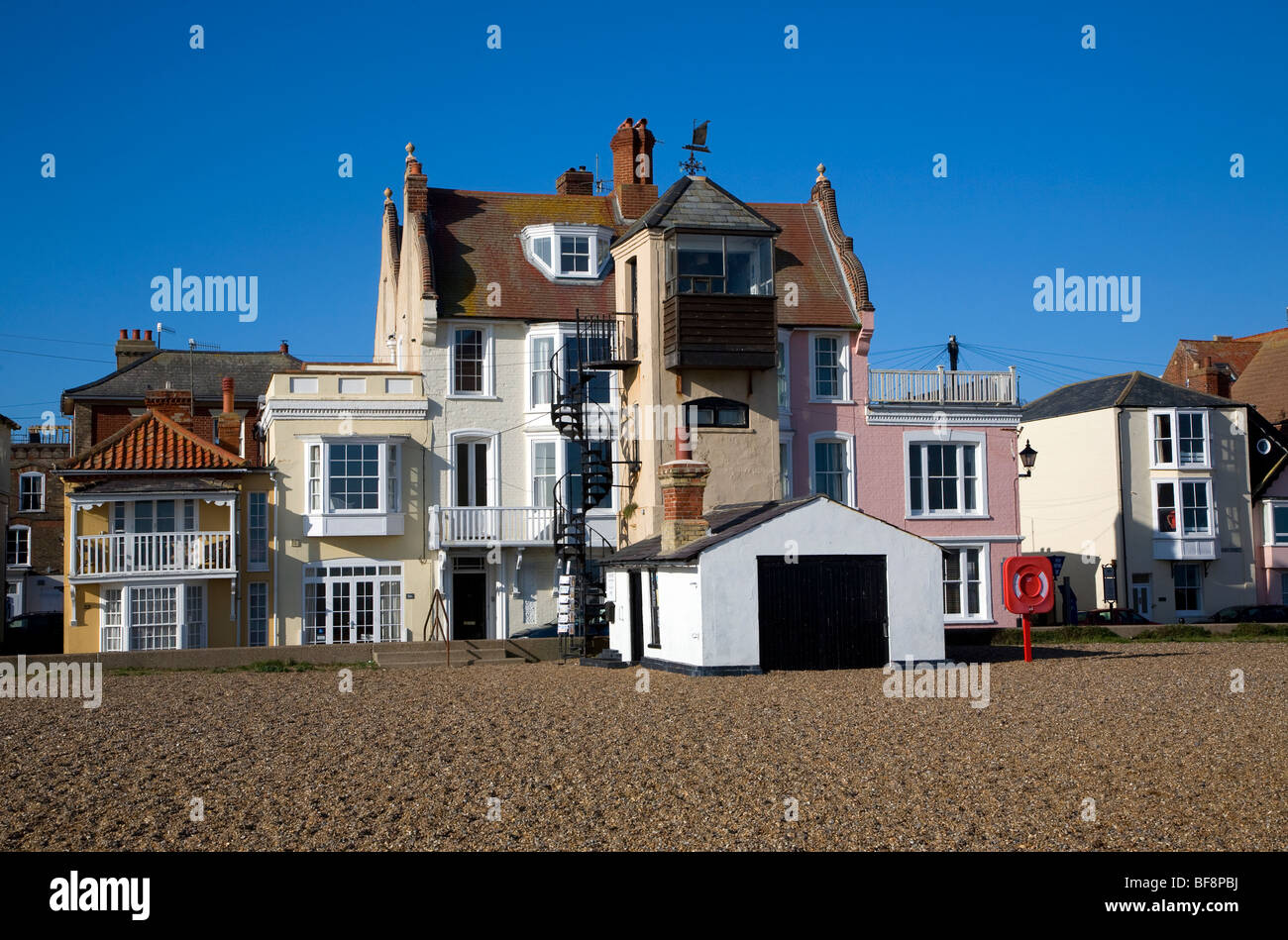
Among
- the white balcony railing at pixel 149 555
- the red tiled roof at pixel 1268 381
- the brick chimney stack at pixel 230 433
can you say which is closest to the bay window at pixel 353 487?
the white balcony railing at pixel 149 555

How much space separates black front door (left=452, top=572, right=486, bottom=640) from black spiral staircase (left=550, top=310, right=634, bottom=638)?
2.85m

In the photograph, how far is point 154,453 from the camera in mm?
31828

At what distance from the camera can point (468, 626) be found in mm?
32188

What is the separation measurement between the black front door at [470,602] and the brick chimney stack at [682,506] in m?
10.1

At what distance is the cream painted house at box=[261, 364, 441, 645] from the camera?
31.0 meters

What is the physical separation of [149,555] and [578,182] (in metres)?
16.0

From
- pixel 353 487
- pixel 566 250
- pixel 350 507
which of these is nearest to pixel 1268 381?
pixel 566 250

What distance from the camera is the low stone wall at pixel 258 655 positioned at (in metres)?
26.0

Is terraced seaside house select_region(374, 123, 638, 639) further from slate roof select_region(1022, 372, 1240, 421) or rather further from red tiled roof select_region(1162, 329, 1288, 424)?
red tiled roof select_region(1162, 329, 1288, 424)

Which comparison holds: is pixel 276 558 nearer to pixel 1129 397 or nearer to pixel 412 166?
pixel 412 166

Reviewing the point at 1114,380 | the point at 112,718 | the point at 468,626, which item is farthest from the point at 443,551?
the point at 1114,380
